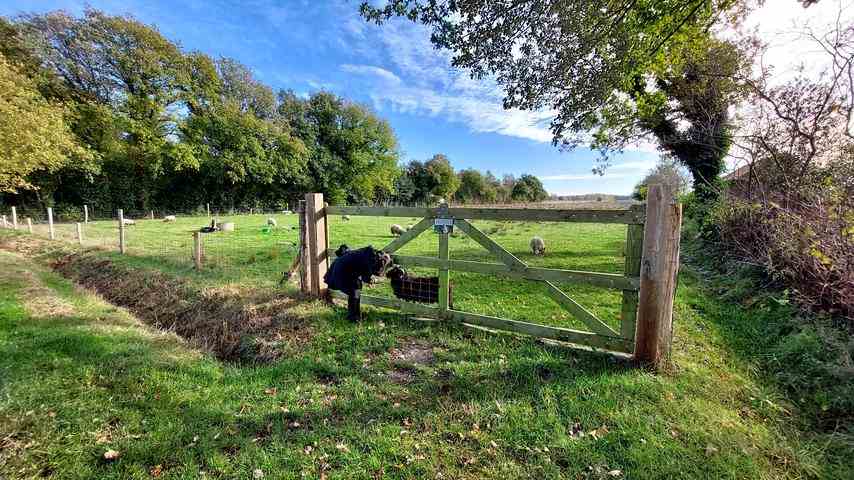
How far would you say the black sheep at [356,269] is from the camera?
465 cm

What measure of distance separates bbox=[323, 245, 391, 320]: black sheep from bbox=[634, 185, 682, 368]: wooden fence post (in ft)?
10.5

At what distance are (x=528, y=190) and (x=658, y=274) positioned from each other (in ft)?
237

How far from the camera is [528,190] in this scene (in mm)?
71750

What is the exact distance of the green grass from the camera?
2.39 meters

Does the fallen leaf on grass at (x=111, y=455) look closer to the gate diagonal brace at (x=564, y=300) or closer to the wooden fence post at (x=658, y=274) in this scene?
the gate diagonal brace at (x=564, y=300)

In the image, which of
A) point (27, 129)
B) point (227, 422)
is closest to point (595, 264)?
point (227, 422)

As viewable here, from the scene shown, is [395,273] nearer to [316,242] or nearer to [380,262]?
[380,262]

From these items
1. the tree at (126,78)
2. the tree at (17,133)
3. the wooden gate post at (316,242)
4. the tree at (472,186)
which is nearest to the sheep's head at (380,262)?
the wooden gate post at (316,242)

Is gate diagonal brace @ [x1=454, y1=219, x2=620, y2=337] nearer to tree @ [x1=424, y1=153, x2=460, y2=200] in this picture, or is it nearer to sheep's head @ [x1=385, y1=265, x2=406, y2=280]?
sheep's head @ [x1=385, y1=265, x2=406, y2=280]

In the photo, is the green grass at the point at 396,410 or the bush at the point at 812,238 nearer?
the green grass at the point at 396,410

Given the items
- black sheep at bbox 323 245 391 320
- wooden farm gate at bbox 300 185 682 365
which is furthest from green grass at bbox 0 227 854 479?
black sheep at bbox 323 245 391 320

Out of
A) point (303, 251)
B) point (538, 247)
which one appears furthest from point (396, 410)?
point (538, 247)

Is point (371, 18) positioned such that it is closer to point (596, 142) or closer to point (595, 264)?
point (595, 264)

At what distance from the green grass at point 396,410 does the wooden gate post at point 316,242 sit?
1279mm
